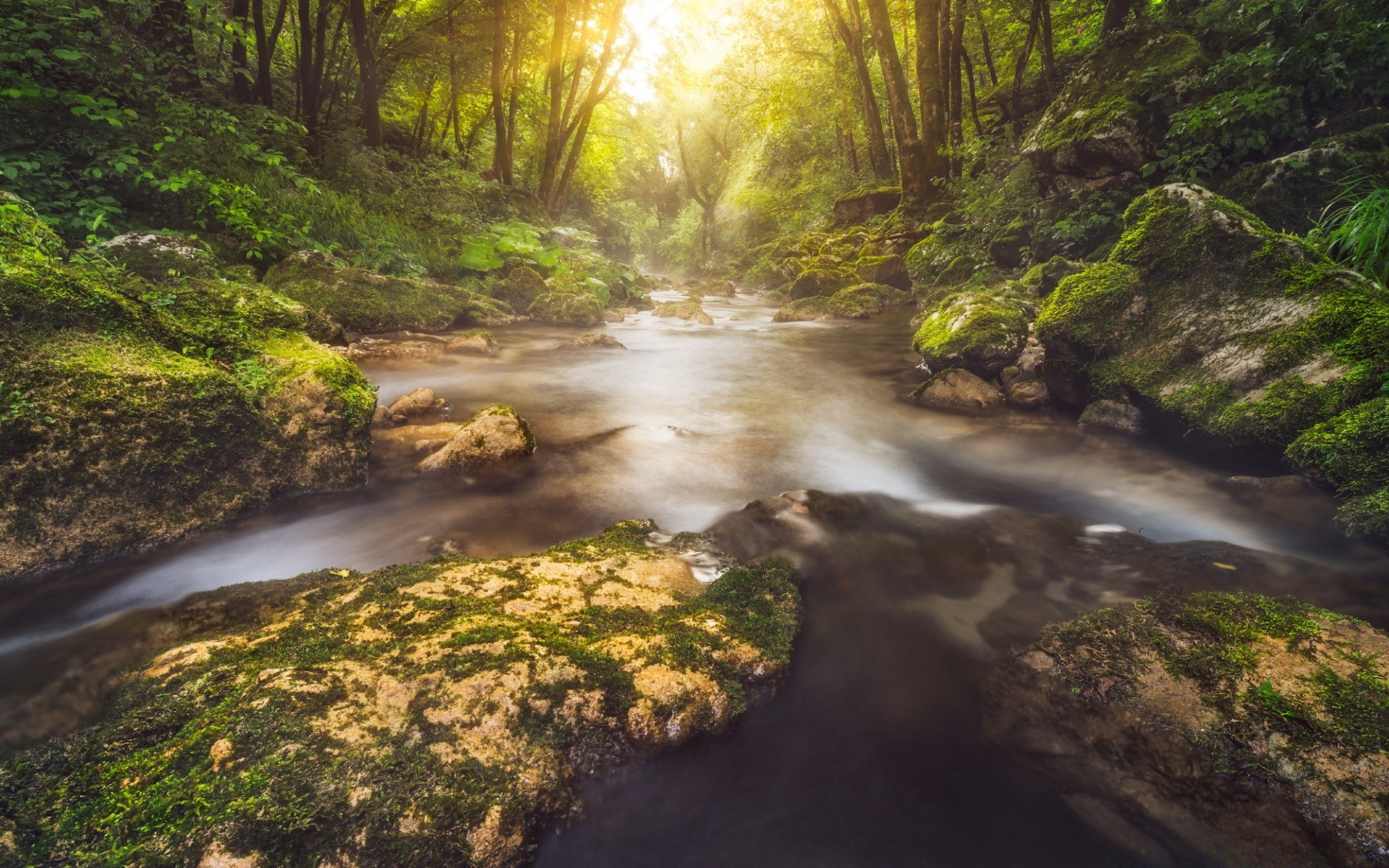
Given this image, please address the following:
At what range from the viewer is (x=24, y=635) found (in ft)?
8.77

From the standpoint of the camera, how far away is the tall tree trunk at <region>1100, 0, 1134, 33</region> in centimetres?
1001

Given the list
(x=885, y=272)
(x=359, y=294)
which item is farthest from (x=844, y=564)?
(x=885, y=272)

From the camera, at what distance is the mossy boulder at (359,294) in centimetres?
823

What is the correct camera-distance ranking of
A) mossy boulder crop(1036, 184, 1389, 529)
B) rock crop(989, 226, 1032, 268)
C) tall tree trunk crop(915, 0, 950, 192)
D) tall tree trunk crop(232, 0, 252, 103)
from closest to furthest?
mossy boulder crop(1036, 184, 1389, 529), tall tree trunk crop(232, 0, 252, 103), rock crop(989, 226, 1032, 268), tall tree trunk crop(915, 0, 950, 192)

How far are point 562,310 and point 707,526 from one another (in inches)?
415

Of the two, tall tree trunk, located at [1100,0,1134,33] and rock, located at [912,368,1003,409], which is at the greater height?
tall tree trunk, located at [1100,0,1134,33]

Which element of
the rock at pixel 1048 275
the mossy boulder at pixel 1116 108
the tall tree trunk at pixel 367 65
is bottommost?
the rock at pixel 1048 275

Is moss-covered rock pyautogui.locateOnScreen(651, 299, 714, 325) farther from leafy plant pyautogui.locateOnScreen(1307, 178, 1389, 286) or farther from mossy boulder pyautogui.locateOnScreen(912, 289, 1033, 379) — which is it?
leafy plant pyautogui.locateOnScreen(1307, 178, 1389, 286)

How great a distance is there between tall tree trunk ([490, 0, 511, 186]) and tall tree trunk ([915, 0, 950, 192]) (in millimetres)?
11029

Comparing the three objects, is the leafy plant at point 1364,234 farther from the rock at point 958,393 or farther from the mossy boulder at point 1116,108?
the mossy boulder at point 1116,108

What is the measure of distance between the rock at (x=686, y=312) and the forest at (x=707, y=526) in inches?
240

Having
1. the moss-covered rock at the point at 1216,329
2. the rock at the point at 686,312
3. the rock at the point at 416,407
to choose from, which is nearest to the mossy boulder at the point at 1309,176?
the moss-covered rock at the point at 1216,329

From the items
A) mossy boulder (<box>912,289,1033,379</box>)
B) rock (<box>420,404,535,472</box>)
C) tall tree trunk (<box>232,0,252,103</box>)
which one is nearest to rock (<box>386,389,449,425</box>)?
rock (<box>420,404,535,472</box>)

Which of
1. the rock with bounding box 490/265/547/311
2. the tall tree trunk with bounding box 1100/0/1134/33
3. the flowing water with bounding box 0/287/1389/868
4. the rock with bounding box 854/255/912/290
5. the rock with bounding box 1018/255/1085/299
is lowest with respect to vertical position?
the flowing water with bounding box 0/287/1389/868
